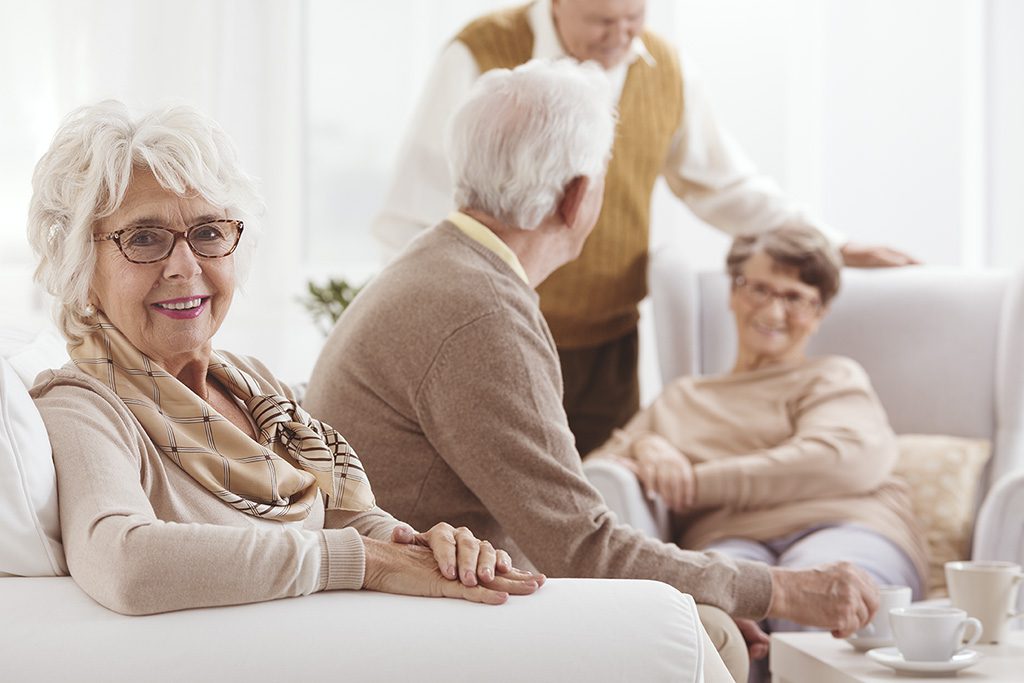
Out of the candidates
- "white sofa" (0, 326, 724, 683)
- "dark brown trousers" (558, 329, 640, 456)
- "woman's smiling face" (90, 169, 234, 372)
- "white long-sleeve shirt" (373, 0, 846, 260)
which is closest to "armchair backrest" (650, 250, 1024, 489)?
"dark brown trousers" (558, 329, 640, 456)

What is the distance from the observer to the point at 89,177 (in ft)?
4.25

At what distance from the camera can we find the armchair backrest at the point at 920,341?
2.79 metres

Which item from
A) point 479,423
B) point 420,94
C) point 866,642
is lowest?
point 866,642

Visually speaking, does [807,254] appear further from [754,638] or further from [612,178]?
[754,638]

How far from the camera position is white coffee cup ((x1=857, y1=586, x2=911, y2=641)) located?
5.60ft

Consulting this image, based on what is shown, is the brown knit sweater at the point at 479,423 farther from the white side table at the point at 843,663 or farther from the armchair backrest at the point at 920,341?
the armchair backrest at the point at 920,341

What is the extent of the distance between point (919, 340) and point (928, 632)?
4.80 ft

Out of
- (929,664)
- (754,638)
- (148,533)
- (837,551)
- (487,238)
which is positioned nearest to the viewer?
(148,533)

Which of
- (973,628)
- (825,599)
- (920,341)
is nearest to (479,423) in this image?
(825,599)

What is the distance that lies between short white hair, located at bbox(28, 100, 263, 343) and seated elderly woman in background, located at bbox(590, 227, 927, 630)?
133cm

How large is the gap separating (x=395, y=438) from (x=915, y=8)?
10.8 feet

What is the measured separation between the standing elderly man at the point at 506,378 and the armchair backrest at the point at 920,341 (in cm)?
118

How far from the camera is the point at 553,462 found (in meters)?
1.56

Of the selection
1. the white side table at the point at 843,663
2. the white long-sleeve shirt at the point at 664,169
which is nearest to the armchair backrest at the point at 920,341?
the white long-sleeve shirt at the point at 664,169
